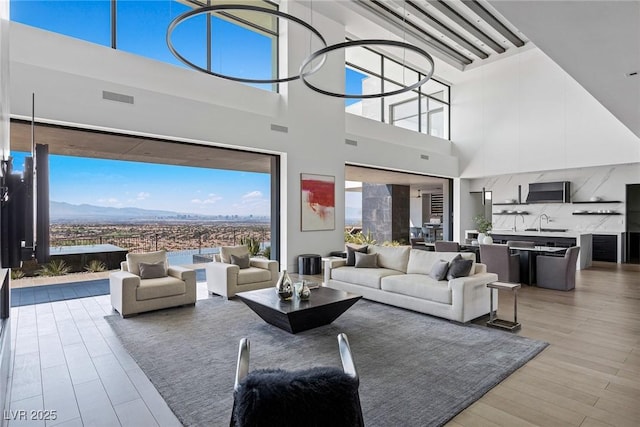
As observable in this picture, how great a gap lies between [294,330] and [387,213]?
36.1 ft

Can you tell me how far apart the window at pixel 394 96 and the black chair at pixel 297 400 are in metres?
9.09

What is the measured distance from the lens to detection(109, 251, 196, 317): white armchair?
4.68m

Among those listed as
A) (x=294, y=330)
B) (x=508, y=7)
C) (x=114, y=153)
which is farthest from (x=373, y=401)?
(x=114, y=153)

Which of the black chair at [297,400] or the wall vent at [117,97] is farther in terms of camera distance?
the wall vent at [117,97]

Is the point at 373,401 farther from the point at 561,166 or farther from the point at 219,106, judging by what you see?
the point at 561,166

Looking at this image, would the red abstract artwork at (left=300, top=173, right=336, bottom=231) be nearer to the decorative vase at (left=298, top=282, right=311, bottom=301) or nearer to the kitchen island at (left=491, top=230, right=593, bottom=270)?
the decorative vase at (left=298, top=282, right=311, bottom=301)

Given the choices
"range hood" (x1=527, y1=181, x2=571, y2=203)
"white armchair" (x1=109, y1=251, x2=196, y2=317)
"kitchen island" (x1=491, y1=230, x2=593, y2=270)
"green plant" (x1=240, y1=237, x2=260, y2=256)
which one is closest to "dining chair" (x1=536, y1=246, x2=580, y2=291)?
"kitchen island" (x1=491, y1=230, x2=593, y2=270)

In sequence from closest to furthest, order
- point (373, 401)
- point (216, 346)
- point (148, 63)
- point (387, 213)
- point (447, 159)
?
point (373, 401) → point (216, 346) → point (148, 63) → point (447, 159) → point (387, 213)

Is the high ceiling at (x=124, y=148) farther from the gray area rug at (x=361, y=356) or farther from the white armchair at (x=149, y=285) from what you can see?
the gray area rug at (x=361, y=356)

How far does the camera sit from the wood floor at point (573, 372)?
2.47 metres

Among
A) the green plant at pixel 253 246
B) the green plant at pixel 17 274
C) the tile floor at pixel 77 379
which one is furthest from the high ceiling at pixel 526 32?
the green plant at pixel 17 274

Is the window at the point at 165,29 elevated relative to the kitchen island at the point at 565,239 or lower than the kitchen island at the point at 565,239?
elevated

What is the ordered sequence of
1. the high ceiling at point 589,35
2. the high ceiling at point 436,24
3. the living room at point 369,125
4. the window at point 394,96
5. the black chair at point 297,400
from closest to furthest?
the black chair at point 297,400 < the high ceiling at point 589,35 < the living room at point 369,125 < the high ceiling at point 436,24 < the window at point 394,96

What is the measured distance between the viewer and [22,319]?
15.1 ft
